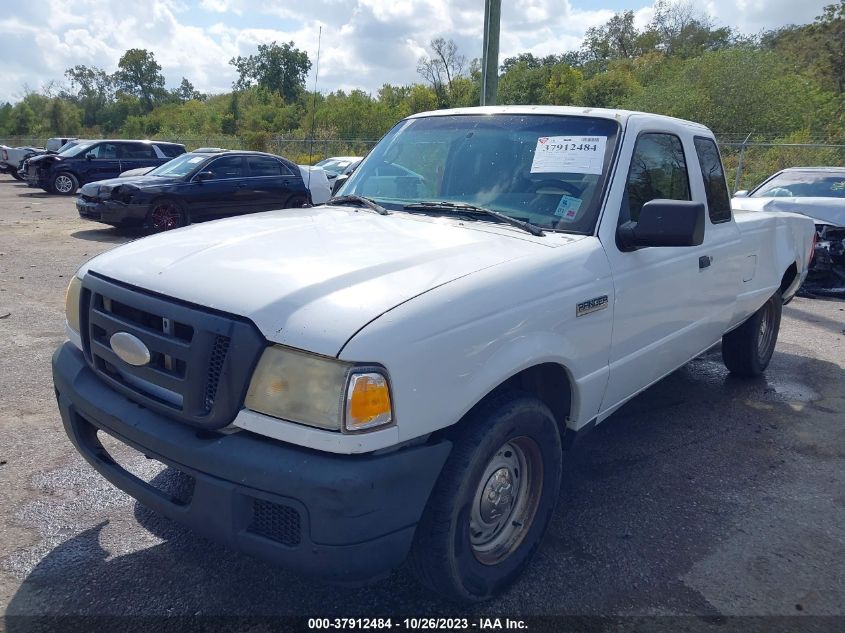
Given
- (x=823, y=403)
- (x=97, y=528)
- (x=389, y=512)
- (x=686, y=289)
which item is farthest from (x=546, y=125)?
(x=823, y=403)

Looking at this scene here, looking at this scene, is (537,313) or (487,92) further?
(487,92)

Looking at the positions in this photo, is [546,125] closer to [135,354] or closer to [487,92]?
[135,354]

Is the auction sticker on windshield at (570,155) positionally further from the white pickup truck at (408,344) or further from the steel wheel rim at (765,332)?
the steel wheel rim at (765,332)

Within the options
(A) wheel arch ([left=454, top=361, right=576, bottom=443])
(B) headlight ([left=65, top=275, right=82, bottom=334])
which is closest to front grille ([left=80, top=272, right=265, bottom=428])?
(B) headlight ([left=65, top=275, right=82, bottom=334])

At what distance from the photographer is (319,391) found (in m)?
1.98

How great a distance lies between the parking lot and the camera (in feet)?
8.43

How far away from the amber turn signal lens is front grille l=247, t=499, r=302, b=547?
34 centimetres

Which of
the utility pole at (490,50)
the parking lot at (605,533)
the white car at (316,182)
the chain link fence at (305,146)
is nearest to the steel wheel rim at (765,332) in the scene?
the parking lot at (605,533)

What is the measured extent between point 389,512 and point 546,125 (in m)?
2.23

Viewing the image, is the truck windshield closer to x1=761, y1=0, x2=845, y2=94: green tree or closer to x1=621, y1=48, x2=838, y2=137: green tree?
x1=621, y1=48, x2=838, y2=137: green tree

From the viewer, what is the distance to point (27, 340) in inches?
221

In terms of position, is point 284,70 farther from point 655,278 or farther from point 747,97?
point 655,278

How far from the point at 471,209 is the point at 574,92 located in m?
46.1

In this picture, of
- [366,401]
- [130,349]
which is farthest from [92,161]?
[366,401]
